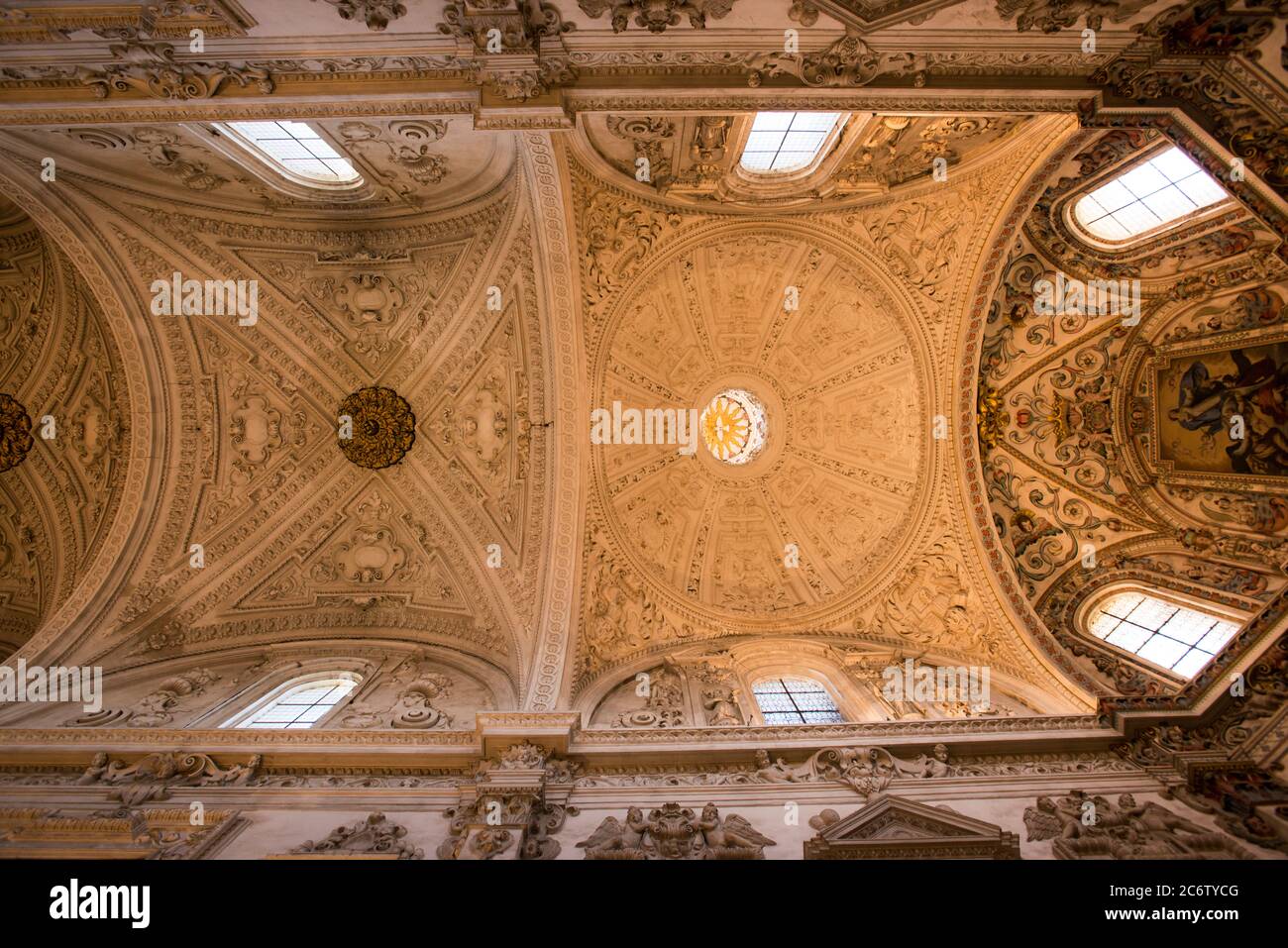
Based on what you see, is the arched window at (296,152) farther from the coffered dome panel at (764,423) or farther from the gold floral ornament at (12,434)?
the gold floral ornament at (12,434)

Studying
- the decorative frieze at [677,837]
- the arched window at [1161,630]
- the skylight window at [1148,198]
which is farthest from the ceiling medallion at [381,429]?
the arched window at [1161,630]

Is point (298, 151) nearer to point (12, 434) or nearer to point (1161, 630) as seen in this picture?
point (12, 434)

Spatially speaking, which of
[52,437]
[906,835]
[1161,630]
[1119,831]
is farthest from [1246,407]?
[52,437]

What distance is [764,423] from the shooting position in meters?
13.7

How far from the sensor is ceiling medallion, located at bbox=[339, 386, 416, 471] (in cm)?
1332

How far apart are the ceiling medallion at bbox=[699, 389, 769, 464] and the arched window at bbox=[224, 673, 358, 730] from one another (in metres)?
9.60

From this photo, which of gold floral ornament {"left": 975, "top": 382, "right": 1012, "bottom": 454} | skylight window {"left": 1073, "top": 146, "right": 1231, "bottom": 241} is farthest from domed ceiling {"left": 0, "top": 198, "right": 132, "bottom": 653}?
skylight window {"left": 1073, "top": 146, "right": 1231, "bottom": 241}

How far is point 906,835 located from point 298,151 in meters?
15.5

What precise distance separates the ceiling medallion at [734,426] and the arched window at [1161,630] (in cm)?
792

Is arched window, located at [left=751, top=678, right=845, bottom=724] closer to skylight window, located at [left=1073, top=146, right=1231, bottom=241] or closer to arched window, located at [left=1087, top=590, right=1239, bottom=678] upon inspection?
arched window, located at [left=1087, top=590, right=1239, bottom=678]

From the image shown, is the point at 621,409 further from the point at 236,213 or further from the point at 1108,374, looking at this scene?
the point at 1108,374

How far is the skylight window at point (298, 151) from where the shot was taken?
10.1 metres

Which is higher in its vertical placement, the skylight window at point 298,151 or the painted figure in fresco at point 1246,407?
the skylight window at point 298,151
